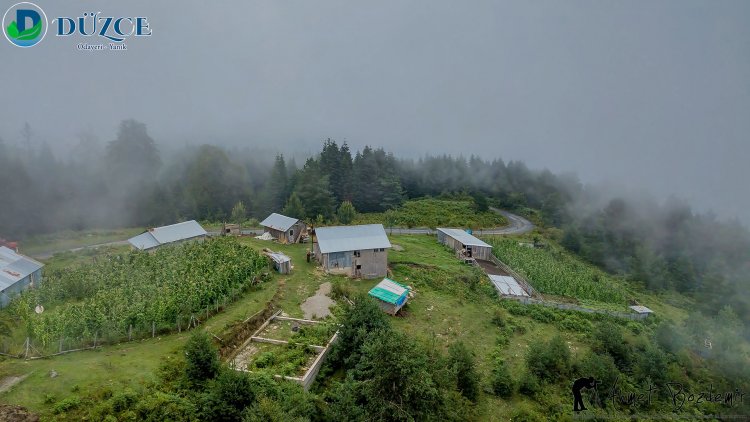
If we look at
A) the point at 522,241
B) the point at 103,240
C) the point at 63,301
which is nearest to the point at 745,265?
the point at 522,241

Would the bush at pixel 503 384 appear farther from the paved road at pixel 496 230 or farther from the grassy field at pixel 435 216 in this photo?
the grassy field at pixel 435 216

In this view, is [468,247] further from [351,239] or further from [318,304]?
[318,304]

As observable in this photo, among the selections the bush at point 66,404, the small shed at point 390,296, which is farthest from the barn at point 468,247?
the bush at point 66,404

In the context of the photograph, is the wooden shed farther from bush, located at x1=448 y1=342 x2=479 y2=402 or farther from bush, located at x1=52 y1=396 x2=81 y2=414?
bush, located at x1=52 y1=396 x2=81 y2=414

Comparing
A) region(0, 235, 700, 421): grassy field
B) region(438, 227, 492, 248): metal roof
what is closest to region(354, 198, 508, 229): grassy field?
region(438, 227, 492, 248): metal roof

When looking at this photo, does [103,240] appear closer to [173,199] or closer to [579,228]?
[173,199]
